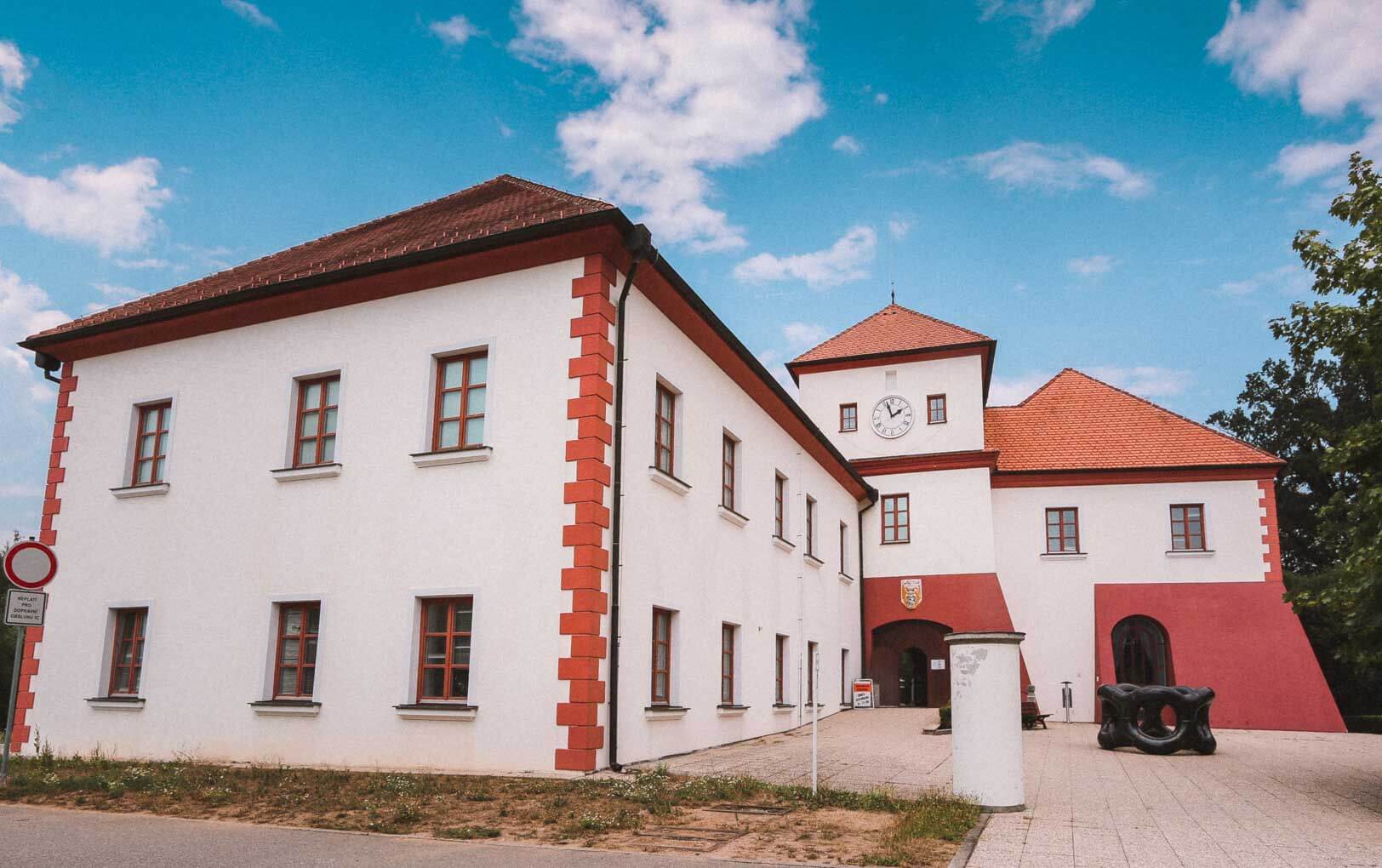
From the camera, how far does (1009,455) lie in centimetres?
2884

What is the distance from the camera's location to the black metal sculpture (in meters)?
16.3

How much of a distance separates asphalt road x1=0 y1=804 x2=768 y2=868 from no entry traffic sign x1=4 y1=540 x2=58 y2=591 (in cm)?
310

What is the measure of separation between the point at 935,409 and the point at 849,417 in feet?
7.57

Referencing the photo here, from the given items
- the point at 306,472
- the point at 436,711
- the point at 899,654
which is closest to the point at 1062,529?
the point at 899,654

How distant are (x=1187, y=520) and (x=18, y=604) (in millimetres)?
25095

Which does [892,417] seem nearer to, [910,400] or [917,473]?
[910,400]

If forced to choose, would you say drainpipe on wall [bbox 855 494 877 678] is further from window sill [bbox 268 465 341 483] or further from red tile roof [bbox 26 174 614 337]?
window sill [bbox 268 465 341 483]

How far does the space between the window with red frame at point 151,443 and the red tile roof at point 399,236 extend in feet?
4.71

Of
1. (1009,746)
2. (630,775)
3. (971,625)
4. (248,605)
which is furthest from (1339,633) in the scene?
(971,625)

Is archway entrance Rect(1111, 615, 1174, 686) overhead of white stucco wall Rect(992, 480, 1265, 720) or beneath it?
beneath

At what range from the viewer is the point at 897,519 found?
2806 centimetres

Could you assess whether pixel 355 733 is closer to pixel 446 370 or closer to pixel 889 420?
pixel 446 370

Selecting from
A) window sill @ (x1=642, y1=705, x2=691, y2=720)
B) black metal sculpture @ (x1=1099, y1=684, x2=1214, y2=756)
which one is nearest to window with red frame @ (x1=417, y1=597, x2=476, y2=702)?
window sill @ (x1=642, y1=705, x2=691, y2=720)

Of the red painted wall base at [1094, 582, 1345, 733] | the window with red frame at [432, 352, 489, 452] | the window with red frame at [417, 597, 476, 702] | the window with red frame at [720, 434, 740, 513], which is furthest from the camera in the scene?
the red painted wall base at [1094, 582, 1345, 733]
